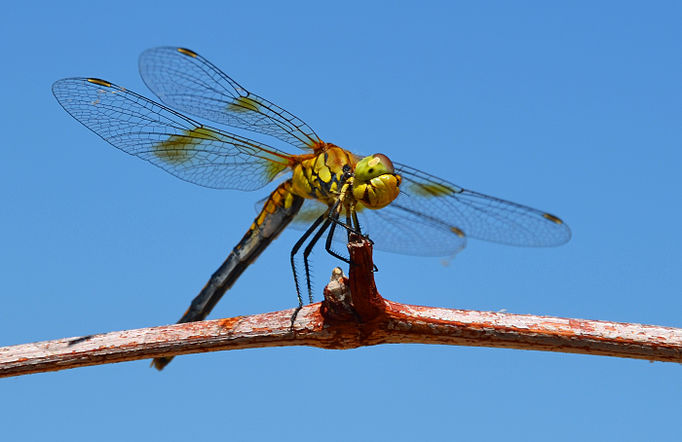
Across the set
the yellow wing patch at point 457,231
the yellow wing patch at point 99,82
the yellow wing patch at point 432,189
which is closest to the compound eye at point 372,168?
the yellow wing patch at point 432,189

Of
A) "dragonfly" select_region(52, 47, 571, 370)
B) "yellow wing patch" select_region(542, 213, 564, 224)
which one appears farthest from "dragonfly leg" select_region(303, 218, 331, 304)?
"yellow wing patch" select_region(542, 213, 564, 224)

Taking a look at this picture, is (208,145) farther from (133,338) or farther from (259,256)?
(133,338)

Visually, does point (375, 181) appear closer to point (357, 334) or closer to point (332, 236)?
point (332, 236)

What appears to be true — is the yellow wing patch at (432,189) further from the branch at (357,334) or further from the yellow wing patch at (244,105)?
the branch at (357,334)

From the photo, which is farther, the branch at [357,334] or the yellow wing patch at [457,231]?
the yellow wing patch at [457,231]

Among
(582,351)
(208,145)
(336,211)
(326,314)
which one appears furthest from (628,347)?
(208,145)

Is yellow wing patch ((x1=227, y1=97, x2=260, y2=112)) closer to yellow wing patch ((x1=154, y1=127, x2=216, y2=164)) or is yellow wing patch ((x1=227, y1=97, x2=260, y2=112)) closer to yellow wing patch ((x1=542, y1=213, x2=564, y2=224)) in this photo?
yellow wing patch ((x1=154, y1=127, x2=216, y2=164))
